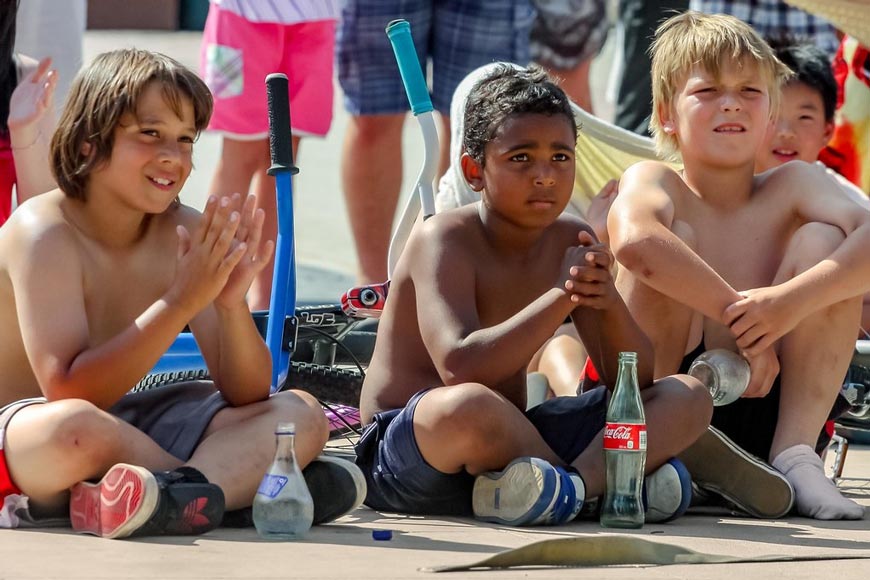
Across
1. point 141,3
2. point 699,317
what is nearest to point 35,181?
point 699,317

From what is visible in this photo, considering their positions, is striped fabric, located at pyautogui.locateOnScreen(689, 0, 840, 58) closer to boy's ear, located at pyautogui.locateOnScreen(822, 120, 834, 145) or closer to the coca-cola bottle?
boy's ear, located at pyautogui.locateOnScreen(822, 120, 834, 145)

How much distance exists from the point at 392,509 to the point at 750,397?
1004mm

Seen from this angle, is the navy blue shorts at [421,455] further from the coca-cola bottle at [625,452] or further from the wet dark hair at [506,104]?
the wet dark hair at [506,104]

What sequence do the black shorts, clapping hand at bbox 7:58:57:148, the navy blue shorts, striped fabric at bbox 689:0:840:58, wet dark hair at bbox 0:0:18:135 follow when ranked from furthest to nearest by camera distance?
1. striped fabric at bbox 689:0:840:58
2. wet dark hair at bbox 0:0:18:135
3. clapping hand at bbox 7:58:57:148
4. the black shorts
5. the navy blue shorts

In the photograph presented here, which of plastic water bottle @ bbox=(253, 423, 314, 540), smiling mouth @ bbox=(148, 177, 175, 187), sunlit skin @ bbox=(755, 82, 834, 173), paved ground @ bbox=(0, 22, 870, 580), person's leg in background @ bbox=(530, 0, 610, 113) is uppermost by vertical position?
person's leg in background @ bbox=(530, 0, 610, 113)

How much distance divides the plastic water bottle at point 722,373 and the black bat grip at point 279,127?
1153 mm

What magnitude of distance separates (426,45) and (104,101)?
107 inches

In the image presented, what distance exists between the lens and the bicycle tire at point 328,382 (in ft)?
15.3

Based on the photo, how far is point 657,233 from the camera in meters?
4.03

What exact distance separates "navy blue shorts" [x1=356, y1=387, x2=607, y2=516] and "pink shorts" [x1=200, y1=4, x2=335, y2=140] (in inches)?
89.2

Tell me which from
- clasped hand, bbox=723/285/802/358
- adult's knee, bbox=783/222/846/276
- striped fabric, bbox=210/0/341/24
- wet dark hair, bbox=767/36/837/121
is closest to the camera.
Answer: clasped hand, bbox=723/285/802/358

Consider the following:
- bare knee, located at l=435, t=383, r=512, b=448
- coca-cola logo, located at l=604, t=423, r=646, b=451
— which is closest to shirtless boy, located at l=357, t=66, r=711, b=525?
bare knee, located at l=435, t=383, r=512, b=448

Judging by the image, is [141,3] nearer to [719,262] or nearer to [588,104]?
[588,104]

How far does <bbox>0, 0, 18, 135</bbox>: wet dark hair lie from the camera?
16.7 feet
